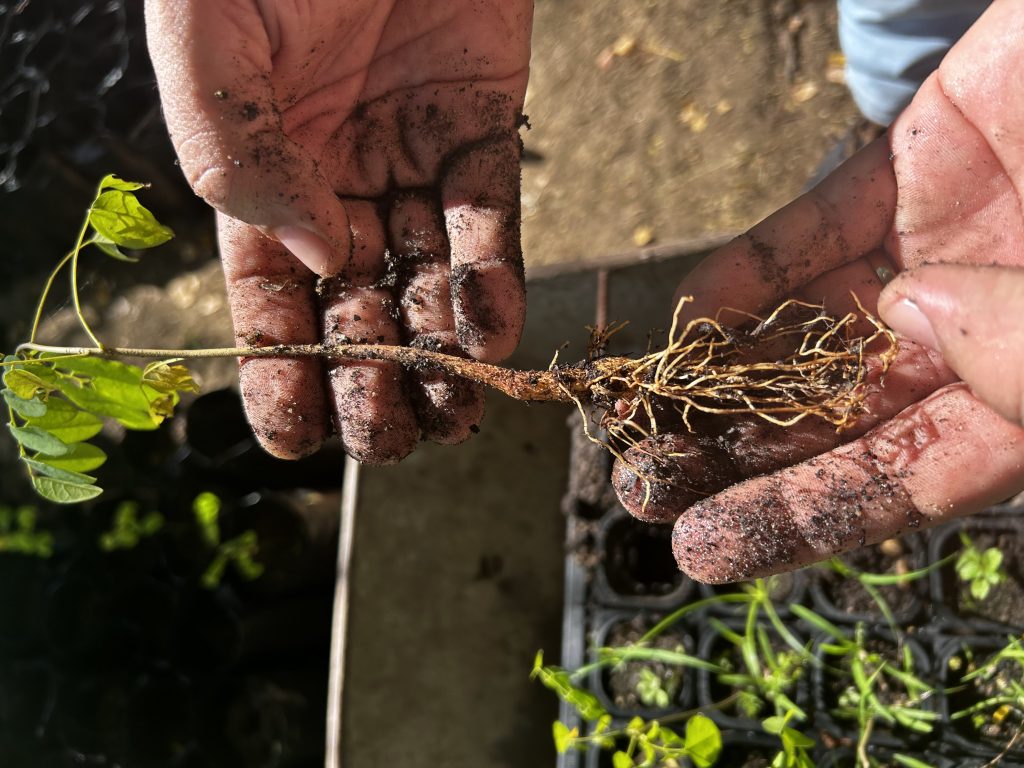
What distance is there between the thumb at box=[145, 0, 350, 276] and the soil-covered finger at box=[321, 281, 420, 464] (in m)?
0.29

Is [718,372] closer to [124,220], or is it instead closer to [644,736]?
[644,736]

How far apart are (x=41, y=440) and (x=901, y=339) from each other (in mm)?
1651

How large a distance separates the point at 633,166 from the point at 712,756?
2068 millimetres

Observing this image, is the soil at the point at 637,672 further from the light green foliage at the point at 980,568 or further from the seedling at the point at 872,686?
the light green foliage at the point at 980,568

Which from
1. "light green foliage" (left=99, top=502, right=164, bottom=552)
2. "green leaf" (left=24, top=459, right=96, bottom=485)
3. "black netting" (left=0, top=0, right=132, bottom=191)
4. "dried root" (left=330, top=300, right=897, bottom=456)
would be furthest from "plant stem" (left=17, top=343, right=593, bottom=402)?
"black netting" (left=0, top=0, right=132, bottom=191)

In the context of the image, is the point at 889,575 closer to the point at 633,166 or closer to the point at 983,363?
the point at 983,363

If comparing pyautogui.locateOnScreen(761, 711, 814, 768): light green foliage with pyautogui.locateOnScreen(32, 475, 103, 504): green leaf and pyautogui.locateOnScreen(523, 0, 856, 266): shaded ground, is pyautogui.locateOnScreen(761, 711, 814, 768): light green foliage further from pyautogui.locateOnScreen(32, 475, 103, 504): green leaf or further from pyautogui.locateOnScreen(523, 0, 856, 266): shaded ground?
pyautogui.locateOnScreen(523, 0, 856, 266): shaded ground

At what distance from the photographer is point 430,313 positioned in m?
1.55

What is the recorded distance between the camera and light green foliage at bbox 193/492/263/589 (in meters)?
2.51

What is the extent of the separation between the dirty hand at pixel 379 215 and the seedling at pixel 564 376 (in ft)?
0.23

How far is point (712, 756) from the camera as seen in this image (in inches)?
59.6

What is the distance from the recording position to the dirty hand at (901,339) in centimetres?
116

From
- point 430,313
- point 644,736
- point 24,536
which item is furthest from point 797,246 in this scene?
point 24,536

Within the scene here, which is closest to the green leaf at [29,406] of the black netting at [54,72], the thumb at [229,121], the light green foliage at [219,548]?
the thumb at [229,121]
